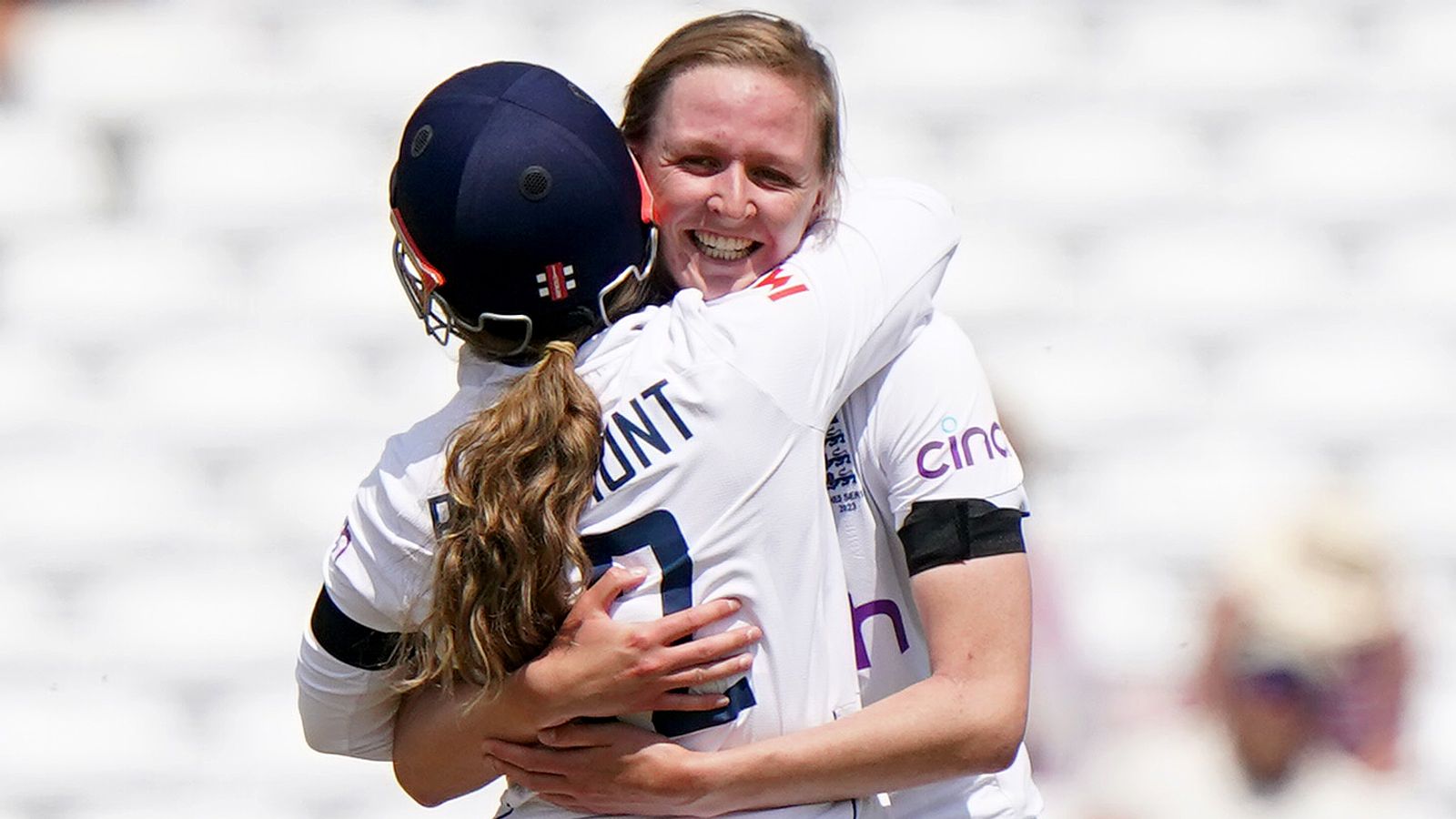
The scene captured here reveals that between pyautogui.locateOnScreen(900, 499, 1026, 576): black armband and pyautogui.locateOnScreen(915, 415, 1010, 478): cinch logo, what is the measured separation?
0.09 ft

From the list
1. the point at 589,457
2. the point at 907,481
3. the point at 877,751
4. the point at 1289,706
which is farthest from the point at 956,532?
the point at 1289,706

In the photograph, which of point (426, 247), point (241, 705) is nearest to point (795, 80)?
point (426, 247)

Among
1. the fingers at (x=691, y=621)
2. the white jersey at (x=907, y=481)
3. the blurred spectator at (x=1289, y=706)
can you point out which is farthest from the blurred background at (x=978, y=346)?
the fingers at (x=691, y=621)

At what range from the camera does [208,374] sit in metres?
2.75

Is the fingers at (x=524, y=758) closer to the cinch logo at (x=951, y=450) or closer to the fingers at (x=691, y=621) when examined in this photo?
the fingers at (x=691, y=621)

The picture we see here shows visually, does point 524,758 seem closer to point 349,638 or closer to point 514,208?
point 349,638

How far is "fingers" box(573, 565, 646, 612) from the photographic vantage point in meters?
1.32

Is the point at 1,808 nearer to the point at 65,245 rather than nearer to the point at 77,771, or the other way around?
the point at 77,771

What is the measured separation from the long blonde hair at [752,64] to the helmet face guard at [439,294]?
0.19 m

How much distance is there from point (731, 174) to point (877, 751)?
0.50 metres

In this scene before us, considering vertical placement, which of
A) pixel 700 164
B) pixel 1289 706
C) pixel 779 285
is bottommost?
pixel 1289 706

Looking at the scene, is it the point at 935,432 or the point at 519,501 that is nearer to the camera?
the point at 519,501

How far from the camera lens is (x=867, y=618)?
4.77ft

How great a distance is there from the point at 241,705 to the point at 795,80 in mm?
1586
